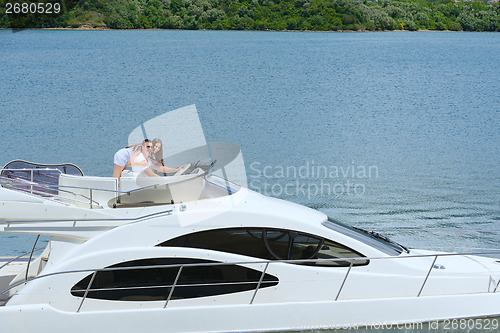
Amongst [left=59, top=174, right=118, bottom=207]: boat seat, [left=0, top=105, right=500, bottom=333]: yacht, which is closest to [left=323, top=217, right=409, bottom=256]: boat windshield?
[left=0, top=105, right=500, bottom=333]: yacht

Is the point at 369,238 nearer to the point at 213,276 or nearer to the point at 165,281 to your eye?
the point at 213,276

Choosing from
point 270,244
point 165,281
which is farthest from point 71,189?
point 270,244

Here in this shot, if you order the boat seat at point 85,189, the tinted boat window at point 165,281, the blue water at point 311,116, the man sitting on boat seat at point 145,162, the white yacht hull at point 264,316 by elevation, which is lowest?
the blue water at point 311,116

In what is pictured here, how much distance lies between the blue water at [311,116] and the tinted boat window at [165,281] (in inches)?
250

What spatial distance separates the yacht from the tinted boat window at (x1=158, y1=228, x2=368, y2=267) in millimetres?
10

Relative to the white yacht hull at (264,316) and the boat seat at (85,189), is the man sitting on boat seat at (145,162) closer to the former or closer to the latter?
the boat seat at (85,189)

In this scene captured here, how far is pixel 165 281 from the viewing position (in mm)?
6082

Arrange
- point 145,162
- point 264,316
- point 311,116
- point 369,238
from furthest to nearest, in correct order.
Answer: point 311,116
point 145,162
point 369,238
point 264,316

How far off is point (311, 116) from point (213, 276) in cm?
2272

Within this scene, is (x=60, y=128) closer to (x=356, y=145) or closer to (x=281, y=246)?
(x=356, y=145)

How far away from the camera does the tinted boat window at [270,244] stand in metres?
6.13

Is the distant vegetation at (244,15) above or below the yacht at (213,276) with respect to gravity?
above

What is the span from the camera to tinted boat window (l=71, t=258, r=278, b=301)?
6016mm

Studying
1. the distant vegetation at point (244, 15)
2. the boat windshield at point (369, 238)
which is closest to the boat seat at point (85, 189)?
the boat windshield at point (369, 238)
